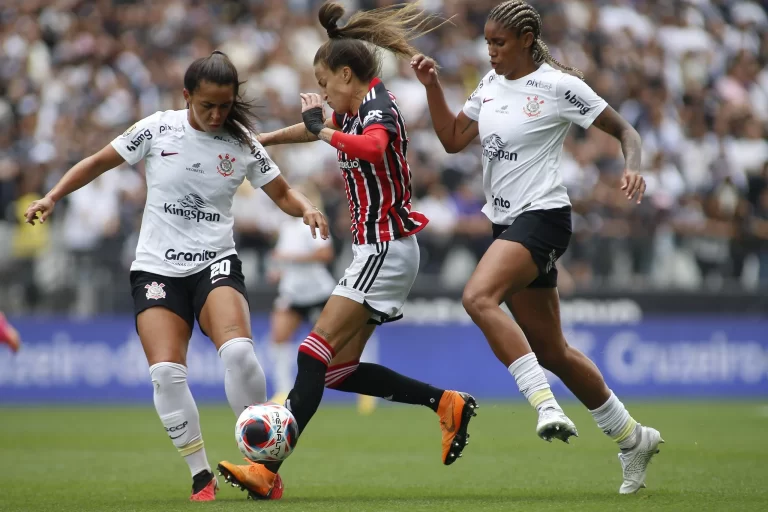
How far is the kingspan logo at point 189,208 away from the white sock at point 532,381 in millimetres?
2083

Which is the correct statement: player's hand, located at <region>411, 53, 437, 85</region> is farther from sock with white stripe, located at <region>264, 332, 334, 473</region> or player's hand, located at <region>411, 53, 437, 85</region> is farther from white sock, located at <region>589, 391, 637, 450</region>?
white sock, located at <region>589, 391, 637, 450</region>

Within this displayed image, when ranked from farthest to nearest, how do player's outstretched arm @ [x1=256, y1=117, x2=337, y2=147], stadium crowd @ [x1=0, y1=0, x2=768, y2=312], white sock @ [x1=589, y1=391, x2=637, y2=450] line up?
1. stadium crowd @ [x1=0, y1=0, x2=768, y2=312]
2. player's outstretched arm @ [x1=256, y1=117, x2=337, y2=147]
3. white sock @ [x1=589, y1=391, x2=637, y2=450]

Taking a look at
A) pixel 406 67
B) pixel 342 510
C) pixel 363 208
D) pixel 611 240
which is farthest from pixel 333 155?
pixel 342 510

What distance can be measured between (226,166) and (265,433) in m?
1.69

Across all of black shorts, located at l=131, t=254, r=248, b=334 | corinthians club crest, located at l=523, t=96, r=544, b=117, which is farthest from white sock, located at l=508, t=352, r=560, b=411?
black shorts, located at l=131, t=254, r=248, b=334

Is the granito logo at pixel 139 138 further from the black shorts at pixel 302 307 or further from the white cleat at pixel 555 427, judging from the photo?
the black shorts at pixel 302 307

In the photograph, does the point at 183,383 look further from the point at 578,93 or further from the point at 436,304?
the point at 436,304

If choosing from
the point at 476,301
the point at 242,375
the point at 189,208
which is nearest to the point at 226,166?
the point at 189,208

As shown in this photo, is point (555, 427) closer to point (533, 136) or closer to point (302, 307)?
point (533, 136)

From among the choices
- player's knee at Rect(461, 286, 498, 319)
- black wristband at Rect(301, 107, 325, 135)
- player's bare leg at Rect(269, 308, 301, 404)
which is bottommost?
player's bare leg at Rect(269, 308, 301, 404)

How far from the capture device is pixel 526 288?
22.1 feet

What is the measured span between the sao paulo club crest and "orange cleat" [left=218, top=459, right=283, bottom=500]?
1.08 metres

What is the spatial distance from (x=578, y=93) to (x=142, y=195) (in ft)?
34.3

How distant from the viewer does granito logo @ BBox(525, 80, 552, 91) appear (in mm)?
6691
